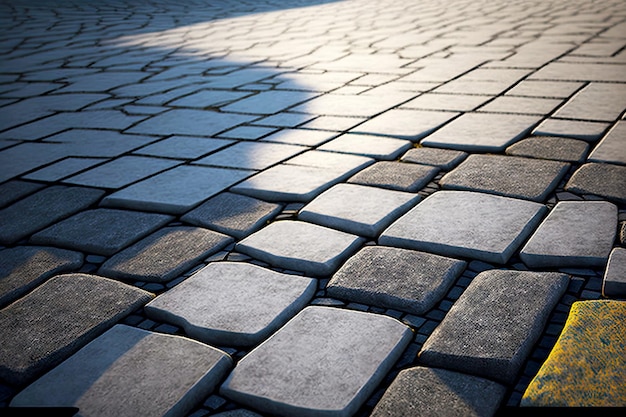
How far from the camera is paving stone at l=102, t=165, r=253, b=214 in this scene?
213 centimetres

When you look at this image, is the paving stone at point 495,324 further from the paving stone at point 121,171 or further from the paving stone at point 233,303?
the paving stone at point 121,171

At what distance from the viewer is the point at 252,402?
1.17 metres

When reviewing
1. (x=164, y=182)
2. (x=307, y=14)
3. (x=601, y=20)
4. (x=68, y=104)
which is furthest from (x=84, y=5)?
(x=164, y=182)

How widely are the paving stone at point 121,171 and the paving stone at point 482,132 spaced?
3.87 feet

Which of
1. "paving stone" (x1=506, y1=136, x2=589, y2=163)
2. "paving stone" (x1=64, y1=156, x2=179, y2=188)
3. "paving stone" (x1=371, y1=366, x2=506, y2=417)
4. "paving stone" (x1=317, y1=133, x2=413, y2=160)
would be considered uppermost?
"paving stone" (x1=371, y1=366, x2=506, y2=417)

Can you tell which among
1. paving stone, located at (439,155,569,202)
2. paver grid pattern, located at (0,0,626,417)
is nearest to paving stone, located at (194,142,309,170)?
paver grid pattern, located at (0,0,626,417)

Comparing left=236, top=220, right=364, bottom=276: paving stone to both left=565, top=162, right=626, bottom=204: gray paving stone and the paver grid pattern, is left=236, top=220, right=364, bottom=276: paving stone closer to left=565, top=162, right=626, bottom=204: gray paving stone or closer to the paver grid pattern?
the paver grid pattern

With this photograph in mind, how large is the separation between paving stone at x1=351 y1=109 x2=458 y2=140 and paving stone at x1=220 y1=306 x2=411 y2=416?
4.86ft

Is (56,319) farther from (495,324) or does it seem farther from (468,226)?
(468,226)

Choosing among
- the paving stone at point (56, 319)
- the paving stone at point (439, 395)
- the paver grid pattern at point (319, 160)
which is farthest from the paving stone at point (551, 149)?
the paving stone at point (56, 319)

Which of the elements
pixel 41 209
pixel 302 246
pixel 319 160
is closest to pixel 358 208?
pixel 302 246

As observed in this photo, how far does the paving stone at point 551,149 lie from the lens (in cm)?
234

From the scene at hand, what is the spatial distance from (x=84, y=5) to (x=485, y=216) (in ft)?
32.8

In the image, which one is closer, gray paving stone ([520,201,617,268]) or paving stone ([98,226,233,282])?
gray paving stone ([520,201,617,268])
